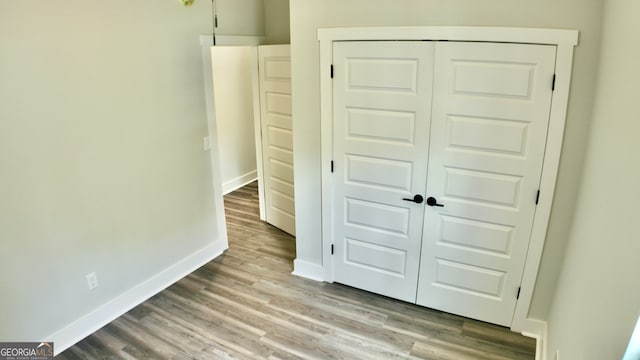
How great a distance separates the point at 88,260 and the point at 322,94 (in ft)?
7.05

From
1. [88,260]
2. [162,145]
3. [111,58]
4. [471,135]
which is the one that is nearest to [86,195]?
[88,260]

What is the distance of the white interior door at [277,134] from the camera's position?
412 cm

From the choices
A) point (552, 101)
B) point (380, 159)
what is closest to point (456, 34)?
point (552, 101)

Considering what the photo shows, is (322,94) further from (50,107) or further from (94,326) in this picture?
(94,326)

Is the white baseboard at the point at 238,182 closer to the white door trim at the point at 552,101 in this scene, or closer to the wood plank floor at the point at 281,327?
the wood plank floor at the point at 281,327

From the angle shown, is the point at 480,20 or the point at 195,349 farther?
the point at 195,349

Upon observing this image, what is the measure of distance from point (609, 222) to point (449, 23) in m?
1.61

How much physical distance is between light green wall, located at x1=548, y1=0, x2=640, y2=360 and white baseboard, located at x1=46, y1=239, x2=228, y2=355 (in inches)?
119

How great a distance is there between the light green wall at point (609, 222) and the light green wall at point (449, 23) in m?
0.12

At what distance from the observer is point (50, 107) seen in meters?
2.60

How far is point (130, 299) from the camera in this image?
335 cm

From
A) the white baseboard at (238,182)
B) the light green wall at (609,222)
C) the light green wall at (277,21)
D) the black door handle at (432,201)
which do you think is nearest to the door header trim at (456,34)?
the light green wall at (609,222)

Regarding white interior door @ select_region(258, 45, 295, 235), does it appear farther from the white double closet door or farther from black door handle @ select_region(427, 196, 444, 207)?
black door handle @ select_region(427, 196, 444, 207)

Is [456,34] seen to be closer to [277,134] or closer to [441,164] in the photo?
[441,164]
